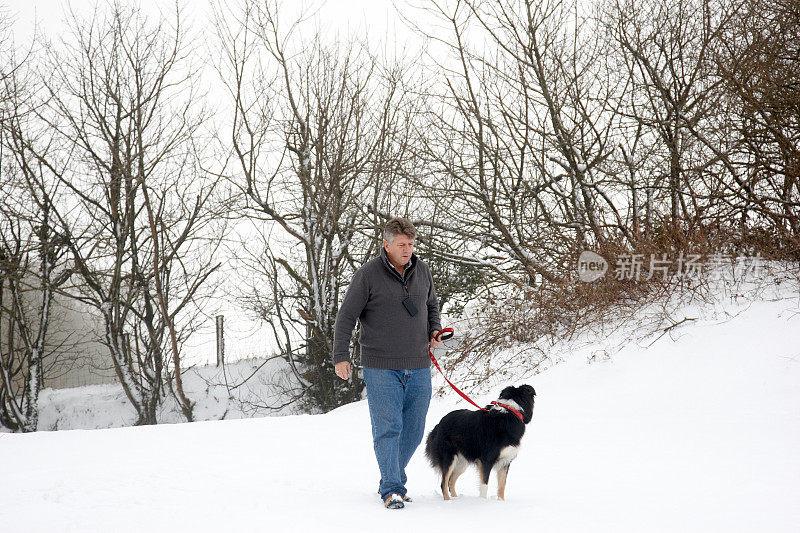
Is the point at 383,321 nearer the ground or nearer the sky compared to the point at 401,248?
nearer the ground

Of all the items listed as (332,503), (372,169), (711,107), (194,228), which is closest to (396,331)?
(332,503)

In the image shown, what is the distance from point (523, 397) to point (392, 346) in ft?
3.01

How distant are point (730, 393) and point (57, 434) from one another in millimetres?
7365

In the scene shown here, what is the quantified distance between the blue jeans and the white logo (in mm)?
5217

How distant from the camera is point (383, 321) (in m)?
3.83

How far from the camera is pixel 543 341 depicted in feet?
28.3

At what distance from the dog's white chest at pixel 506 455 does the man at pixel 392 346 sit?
0.52 metres

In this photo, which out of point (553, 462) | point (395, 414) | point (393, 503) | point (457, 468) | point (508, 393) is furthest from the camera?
point (553, 462)

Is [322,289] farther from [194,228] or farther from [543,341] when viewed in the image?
[543,341]

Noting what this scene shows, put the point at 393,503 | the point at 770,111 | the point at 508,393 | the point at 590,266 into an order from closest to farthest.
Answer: the point at 393,503
the point at 508,393
the point at 770,111
the point at 590,266

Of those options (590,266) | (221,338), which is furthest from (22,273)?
(590,266)

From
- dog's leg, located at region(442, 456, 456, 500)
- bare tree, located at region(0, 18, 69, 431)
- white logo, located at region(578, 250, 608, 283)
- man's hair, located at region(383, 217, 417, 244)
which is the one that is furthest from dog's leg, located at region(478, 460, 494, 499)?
bare tree, located at region(0, 18, 69, 431)

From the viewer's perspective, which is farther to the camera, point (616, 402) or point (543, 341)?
A: point (543, 341)

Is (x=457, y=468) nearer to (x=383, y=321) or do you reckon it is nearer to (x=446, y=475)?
(x=446, y=475)
